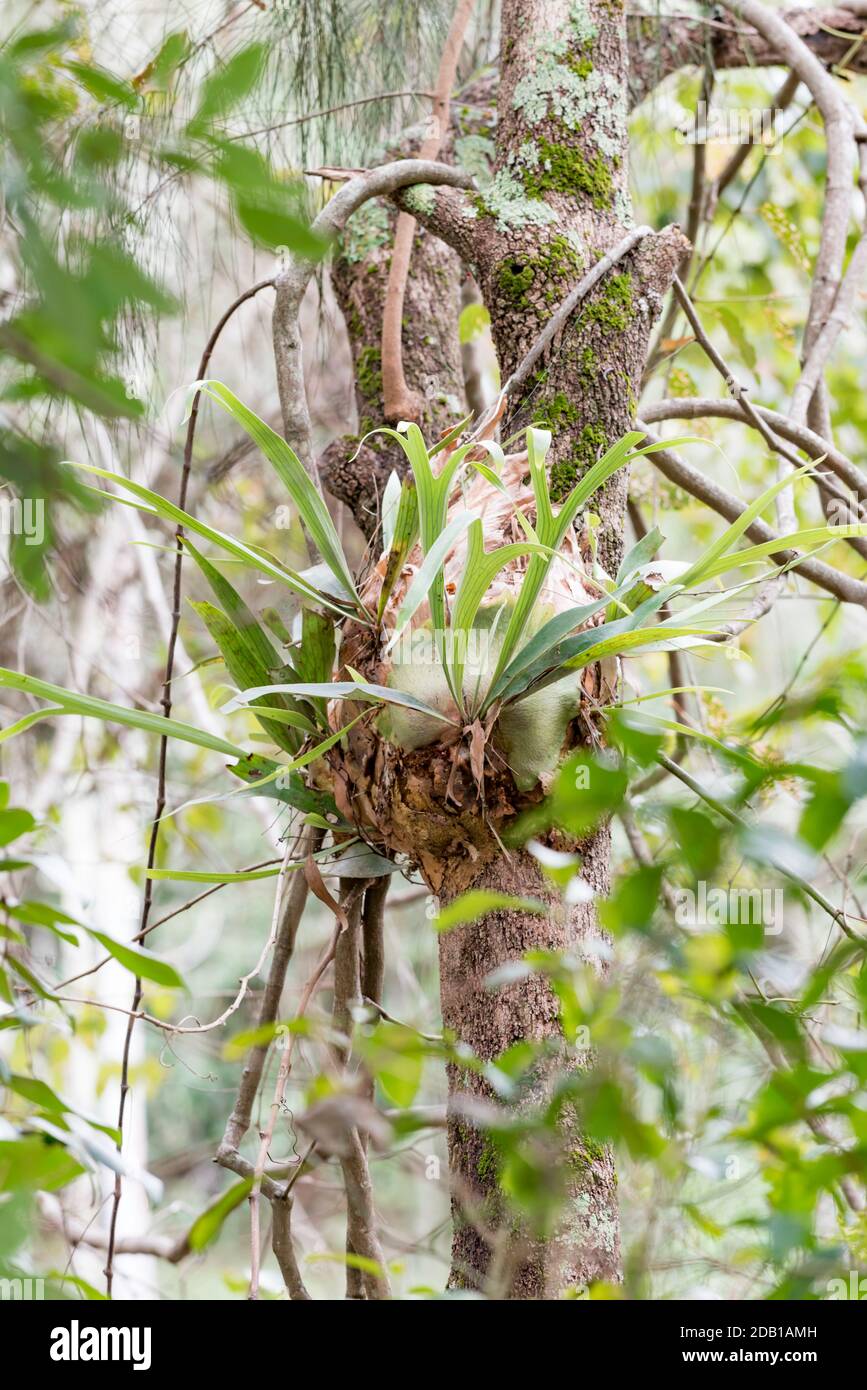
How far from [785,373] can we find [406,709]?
6.65ft

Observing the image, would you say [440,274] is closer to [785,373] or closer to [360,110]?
[360,110]

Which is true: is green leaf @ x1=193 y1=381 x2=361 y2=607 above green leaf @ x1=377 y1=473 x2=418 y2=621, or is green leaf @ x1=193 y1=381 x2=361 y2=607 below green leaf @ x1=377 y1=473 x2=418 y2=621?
above

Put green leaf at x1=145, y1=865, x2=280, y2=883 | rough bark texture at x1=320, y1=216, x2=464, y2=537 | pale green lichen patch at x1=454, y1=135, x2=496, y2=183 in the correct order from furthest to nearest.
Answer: pale green lichen patch at x1=454, y1=135, x2=496, y2=183
rough bark texture at x1=320, y1=216, x2=464, y2=537
green leaf at x1=145, y1=865, x2=280, y2=883

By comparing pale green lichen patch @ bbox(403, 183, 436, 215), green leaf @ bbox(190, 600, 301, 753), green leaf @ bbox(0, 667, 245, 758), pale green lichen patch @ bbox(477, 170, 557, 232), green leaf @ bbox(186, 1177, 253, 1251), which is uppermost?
pale green lichen patch @ bbox(403, 183, 436, 215)

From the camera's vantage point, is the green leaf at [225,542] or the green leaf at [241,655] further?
the green leaf at [241,655]

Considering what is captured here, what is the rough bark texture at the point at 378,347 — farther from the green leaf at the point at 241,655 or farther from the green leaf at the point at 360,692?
the green leaf at the point at 360,692

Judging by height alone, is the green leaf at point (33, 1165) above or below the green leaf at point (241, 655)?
below

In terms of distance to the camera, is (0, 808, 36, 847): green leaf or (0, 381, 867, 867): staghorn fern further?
(0, 381, 867, 867): staghorn fern

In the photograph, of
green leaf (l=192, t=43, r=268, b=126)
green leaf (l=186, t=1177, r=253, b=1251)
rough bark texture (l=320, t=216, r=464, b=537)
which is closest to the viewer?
green leaf (l=192, t=43, r=268, b=126)

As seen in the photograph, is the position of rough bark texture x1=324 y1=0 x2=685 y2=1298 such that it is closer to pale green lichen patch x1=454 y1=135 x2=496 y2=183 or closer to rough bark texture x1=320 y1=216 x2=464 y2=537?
rough bark texture x1=320 y1=216 x2=464 y2=537

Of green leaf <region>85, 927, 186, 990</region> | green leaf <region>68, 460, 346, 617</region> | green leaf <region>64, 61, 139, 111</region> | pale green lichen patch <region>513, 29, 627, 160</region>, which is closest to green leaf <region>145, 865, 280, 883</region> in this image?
green leaf <region>68, 460, 346, 617</region>

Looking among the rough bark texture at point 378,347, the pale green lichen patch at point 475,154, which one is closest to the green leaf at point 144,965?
the rough bark texture at point 378,347
